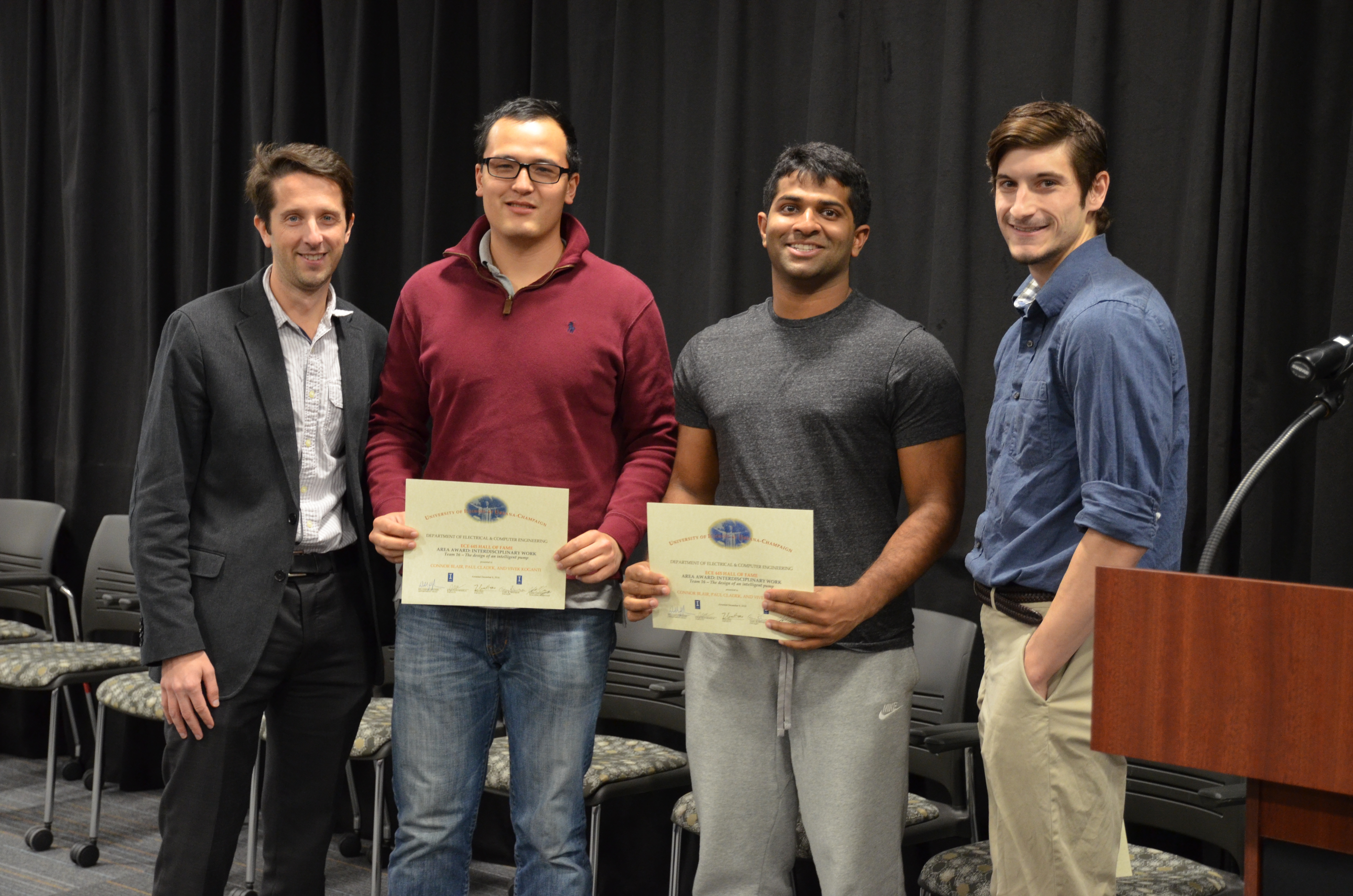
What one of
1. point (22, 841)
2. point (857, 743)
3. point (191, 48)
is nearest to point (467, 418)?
point (857, 743)

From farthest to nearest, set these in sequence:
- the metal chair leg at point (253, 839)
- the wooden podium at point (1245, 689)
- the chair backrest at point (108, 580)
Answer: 1. the chair backrest at point (108, 580)
2. the metal chair leg at point (253, 839)
3. the wooden podium at point (1245, 689)

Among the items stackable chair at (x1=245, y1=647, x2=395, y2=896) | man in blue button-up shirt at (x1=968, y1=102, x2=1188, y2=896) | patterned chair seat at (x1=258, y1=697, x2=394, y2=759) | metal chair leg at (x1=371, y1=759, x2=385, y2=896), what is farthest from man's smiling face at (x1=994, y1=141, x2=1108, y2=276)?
metal chair leg at (x1=371, y1=759, x2=385, y2=896)

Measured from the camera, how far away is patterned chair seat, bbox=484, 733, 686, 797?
9.77 feet

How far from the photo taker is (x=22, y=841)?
13.1 feet

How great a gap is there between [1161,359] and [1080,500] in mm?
248

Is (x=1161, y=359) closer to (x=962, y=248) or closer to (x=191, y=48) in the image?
(x=962, y=248)

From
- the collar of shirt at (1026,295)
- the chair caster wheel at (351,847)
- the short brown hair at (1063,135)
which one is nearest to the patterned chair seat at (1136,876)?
the collar of shirt at (1026,295)

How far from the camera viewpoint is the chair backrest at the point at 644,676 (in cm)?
350

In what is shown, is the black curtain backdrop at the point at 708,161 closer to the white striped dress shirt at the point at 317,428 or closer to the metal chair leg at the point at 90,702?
the metal chair leg at the point at 90,702

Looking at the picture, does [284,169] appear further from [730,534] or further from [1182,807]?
[1182,807]

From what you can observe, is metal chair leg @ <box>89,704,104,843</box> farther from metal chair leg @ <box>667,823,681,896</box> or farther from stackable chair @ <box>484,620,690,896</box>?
metal chair leg @ <box>667,823,681,896</box>

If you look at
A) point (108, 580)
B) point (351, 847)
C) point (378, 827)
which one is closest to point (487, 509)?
point (378, 827)

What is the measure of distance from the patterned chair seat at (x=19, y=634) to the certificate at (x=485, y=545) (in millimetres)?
3173

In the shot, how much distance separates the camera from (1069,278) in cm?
190
